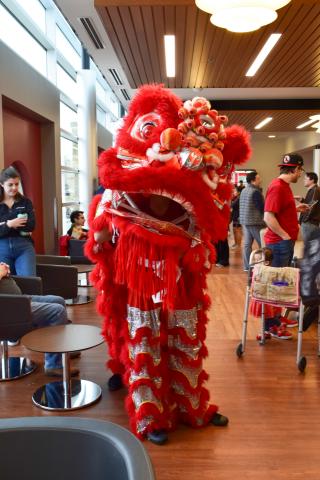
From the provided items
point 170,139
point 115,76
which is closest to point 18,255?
point 170,139

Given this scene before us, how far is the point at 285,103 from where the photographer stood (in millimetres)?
9562

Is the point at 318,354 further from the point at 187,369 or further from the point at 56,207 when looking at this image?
the point at 56,207

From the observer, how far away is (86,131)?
25.3ft

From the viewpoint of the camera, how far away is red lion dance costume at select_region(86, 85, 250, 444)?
→ 2078 mm

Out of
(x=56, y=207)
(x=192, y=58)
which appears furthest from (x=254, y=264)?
(x=192, y=58)

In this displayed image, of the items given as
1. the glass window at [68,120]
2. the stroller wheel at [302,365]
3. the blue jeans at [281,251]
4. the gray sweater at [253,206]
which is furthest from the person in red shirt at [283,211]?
the glass window at [68,120]

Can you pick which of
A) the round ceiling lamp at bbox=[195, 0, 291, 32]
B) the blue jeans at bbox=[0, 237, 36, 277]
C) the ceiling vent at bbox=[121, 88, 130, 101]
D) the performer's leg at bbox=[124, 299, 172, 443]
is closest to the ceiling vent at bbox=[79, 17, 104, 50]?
the round ceiling lamp at bbox=[195, 0, 291, 32]

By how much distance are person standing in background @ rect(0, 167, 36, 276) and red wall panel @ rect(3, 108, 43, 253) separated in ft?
3.59

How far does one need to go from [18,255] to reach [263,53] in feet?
13.1

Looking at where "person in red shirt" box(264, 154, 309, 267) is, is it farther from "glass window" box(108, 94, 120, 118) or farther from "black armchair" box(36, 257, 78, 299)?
"glass window" box(108, 94, 120, 118)

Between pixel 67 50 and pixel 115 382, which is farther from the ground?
pixel 67 50

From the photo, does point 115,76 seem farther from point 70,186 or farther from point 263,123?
point 263,123

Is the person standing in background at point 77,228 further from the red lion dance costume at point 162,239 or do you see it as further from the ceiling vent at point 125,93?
the ceiling vent at point 125,93

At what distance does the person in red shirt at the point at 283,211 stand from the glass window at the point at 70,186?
3.98 meters
